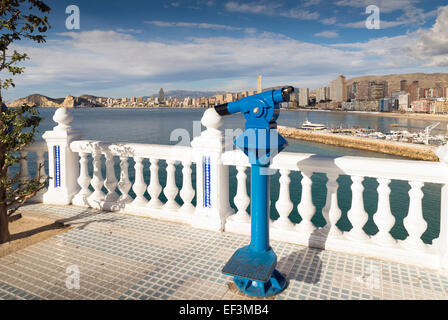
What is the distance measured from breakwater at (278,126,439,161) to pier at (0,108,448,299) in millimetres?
56438

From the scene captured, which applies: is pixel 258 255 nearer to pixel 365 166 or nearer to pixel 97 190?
pixel 365 166

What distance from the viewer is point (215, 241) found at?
4.13 m

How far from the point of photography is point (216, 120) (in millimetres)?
4277

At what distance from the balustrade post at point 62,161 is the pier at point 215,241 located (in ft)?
0.21

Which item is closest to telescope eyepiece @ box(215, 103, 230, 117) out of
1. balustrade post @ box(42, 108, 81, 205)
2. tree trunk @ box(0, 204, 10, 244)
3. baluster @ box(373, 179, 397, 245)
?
baluster @ box(373, 179, 397, 245)

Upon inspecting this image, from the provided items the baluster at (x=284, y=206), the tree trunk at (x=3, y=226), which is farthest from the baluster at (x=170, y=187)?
the tree trunk at (x=3, y=226)

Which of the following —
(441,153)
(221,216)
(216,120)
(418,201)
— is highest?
(216,120)

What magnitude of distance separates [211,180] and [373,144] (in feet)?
225

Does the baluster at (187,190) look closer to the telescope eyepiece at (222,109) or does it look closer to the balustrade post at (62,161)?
the telescope eyepiece at (222,109)

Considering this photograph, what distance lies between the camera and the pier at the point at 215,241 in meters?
3.07

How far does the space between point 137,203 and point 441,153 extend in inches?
164
